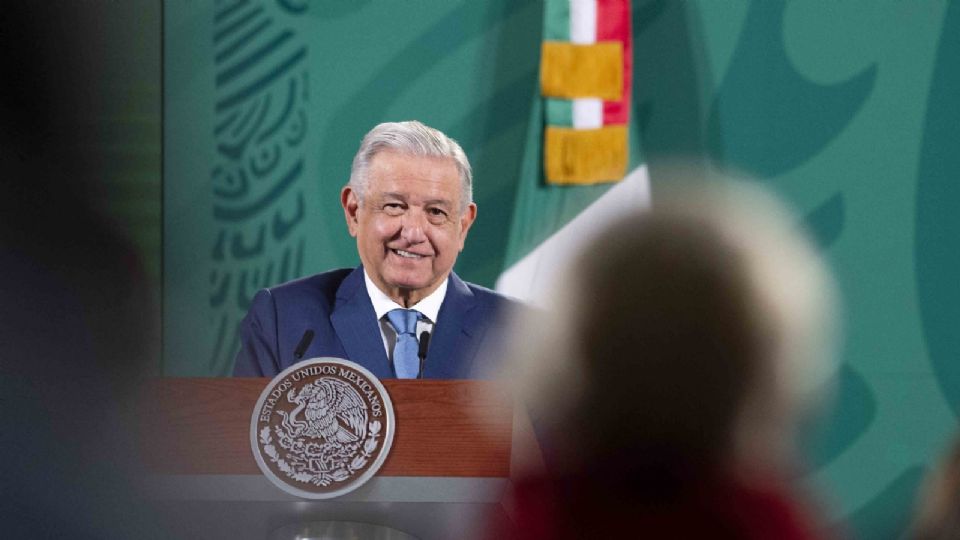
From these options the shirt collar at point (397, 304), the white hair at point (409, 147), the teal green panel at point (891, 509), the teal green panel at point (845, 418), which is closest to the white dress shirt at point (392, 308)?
the shirt collar at point (397, 304)

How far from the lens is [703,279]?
0.74m

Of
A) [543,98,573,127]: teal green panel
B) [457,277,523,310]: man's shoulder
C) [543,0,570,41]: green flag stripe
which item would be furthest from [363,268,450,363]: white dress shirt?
[543,0,570,41]: green flag stripe

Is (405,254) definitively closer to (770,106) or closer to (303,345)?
(303,345)

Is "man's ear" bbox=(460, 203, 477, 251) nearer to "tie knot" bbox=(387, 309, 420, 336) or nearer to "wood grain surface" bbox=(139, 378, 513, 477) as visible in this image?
"tie knot" bbox=(387, 309, 420, 336)

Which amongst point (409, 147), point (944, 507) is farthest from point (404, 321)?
point (944, 507)

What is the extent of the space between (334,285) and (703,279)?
1.92 metres

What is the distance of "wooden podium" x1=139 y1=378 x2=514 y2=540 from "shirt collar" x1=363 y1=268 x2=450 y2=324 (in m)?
1.34

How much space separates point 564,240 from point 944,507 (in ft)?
7.10

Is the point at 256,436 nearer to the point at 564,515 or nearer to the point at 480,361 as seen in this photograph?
the point at 564,515

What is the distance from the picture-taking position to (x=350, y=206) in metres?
2.68

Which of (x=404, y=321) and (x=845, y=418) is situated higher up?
(x=404, y=321)

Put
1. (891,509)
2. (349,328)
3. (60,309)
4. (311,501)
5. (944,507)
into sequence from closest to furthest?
(944,507), (311,501), (60,309), (349,328), (891,509)

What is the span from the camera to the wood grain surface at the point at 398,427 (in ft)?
3.65

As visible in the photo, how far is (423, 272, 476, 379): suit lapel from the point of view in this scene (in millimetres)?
2447
